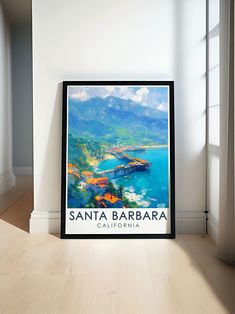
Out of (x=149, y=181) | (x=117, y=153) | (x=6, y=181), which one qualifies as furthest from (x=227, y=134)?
(x=6, y=181)

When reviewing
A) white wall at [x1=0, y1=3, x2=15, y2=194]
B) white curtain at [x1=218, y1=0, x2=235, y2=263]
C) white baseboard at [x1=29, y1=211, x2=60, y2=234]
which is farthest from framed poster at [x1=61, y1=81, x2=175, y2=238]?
white wall at [x1=0, y1=3, x2=15, y2=194]

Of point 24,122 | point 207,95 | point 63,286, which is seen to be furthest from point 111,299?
point 24,122

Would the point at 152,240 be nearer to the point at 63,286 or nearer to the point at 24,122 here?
the point at 63,286

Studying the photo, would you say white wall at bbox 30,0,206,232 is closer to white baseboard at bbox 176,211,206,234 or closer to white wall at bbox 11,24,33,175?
white baseboard at bbox 176,211,206,234

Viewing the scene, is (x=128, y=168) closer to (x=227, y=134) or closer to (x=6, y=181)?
(x=227, y=134)

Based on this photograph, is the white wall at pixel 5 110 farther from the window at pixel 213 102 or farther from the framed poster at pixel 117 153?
the window at pixel 213 102

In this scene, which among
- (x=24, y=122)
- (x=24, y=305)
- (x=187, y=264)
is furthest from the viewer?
(x=24, y=122)
